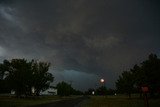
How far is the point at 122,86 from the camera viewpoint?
10850cm

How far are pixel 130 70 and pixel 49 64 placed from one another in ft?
112

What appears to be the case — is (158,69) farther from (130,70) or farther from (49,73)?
(49,73)

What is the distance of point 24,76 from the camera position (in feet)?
308

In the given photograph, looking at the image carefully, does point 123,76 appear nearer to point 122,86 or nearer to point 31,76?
point 122,86

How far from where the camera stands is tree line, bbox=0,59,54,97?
94.2 m

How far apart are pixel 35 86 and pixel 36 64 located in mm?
9463

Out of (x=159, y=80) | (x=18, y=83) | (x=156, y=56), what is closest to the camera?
(x=159, y=80)

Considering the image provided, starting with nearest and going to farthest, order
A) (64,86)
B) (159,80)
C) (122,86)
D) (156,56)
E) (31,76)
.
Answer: (159,80) → (156,56) → (31,76) → (122,86) → (64,86)

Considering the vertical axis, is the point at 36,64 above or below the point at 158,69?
above

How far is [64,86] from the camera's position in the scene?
17400 cm

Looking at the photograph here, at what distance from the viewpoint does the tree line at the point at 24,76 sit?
309 ft

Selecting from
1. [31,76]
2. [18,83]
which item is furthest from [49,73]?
[18,83]

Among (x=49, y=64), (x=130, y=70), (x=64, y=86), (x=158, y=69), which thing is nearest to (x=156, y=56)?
(x=158, y=69)

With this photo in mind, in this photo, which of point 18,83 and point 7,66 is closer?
point 18,83
